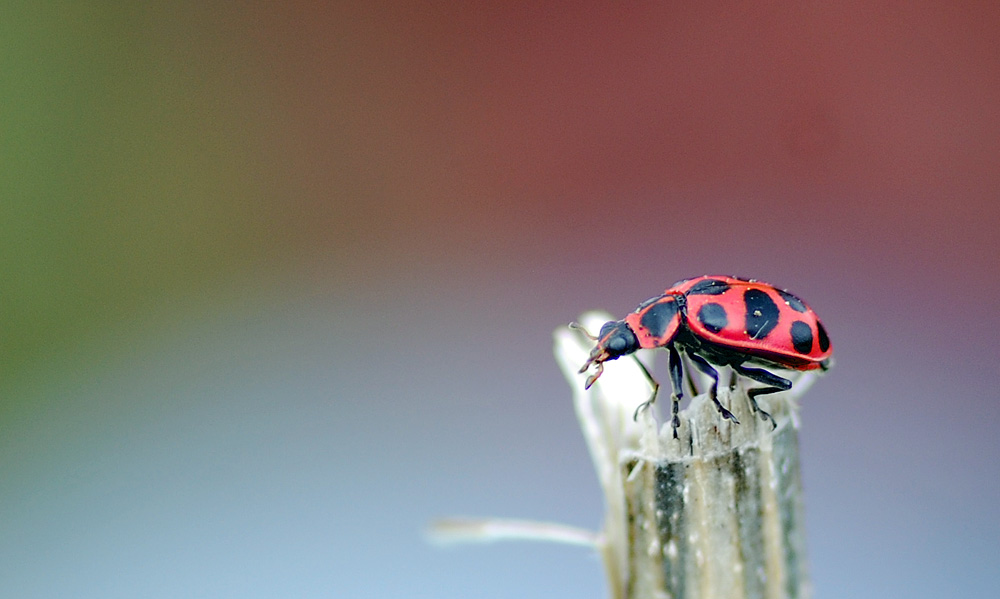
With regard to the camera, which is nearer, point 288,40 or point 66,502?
point 66,502

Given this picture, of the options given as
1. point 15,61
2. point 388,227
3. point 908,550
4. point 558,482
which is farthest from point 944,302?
point 15,61

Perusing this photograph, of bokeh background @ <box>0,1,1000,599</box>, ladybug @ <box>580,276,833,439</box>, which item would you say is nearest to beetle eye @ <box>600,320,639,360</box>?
ladybug @ <box>580,276,833,439</box>

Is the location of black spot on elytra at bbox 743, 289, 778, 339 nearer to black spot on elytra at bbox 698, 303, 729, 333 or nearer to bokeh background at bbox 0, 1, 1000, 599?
black spot on elytra at bbox 698, 303, 729, 333

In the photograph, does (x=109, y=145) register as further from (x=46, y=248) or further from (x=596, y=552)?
(x=596, y=552)

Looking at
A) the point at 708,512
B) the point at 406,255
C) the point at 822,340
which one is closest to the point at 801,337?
the point at 822,340

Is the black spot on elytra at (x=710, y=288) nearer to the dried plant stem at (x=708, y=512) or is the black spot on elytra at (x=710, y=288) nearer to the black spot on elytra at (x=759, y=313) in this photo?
the black spot on elytra at (x=759, y=313)

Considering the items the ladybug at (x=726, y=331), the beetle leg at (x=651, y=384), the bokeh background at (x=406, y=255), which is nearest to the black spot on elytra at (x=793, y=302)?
the ladybug at (x=726, y=331)

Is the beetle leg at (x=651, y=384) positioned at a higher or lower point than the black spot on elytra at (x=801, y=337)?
lower
